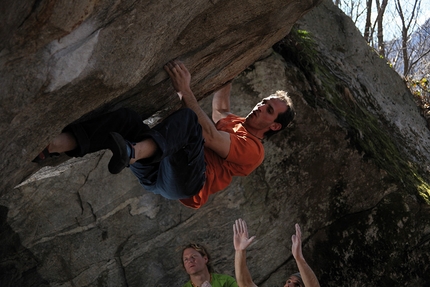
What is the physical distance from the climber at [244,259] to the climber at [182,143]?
867 mm

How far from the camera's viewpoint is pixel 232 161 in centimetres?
468

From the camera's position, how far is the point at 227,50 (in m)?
4.89

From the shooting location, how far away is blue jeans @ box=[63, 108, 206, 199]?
3916mm

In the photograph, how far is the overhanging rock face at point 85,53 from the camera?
3.14m

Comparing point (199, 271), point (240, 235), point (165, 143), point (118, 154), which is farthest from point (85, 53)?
point (199, 271)

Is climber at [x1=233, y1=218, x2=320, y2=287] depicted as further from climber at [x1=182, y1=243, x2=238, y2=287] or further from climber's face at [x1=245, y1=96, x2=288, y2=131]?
climber's face at [x1=245, y1=96, x2=288, y2=131]

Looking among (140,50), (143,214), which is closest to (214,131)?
(140,50)

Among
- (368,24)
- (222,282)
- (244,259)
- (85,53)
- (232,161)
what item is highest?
(85,53)

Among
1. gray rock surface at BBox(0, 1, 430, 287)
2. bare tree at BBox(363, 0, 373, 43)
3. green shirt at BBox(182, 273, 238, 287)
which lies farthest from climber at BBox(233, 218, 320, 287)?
bare tree at BBox(363, 0, 373, 43)

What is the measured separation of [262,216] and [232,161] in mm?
2544

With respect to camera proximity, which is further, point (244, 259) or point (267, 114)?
point (244, 259)

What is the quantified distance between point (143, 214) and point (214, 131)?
9.26ft

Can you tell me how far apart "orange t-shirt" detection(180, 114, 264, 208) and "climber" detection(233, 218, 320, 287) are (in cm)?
87

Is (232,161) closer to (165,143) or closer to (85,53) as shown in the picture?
(165,143)
